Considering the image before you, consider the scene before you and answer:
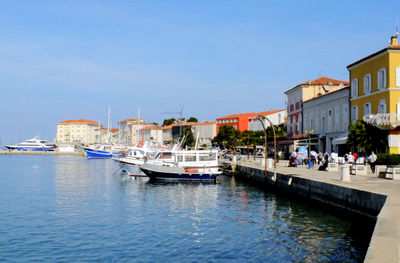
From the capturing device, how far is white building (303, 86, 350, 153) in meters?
49.0

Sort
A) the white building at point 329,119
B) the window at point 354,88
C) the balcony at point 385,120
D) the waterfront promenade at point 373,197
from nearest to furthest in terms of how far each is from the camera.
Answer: the waterfront promenade at point 373,197
the balcony at point 385,120
the window at point 354,88
the white building at point 329,119

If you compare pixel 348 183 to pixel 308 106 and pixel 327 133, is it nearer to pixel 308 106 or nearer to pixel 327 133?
pixel 327 133

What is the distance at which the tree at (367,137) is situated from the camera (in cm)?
→ 3750

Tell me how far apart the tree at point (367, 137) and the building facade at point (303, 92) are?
2607 cm

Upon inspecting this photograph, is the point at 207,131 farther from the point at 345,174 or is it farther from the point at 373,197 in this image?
Result: the point at 373,197

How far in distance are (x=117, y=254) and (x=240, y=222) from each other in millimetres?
7625

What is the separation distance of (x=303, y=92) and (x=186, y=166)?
90.6 feet

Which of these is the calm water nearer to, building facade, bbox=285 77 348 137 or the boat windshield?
the boat windshield

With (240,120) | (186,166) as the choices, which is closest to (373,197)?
(186,166)

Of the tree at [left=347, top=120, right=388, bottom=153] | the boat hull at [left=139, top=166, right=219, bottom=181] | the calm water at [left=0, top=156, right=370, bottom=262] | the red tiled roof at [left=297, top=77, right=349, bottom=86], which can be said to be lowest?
the calm water at [left=0, top=156, right=370, bottom=262]

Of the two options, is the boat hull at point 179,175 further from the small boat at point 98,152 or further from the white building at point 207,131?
the white building at point 207,131

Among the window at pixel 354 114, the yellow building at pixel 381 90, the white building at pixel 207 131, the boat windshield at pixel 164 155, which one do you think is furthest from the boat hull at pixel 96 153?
the yellow building at pixel 381 90

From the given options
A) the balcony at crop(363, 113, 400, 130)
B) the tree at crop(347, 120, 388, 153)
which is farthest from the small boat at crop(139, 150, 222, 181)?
the balcony at crop(363, 113, 400, 130)

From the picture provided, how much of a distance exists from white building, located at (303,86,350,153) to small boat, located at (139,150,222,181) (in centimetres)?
1300
